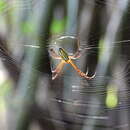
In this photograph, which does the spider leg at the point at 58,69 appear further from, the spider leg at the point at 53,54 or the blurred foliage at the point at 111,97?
the blurred foliage at the point at 111,97

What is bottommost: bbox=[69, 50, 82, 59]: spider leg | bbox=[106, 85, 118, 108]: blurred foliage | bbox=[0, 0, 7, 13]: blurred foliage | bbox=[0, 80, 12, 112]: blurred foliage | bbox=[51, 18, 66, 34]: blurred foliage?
bbox=[106, 85, 118, 108]: blurred foliage

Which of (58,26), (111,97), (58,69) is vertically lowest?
(111,97)

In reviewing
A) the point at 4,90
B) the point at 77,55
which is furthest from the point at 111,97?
the point at 4,90

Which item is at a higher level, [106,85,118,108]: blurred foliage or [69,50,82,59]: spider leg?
[69,50,82,59]: spider leg

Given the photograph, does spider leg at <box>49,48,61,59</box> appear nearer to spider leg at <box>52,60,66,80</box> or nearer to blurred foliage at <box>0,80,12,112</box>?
spider leg at <box>52,60,66,80</box>

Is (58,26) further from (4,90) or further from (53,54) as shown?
(4,90)

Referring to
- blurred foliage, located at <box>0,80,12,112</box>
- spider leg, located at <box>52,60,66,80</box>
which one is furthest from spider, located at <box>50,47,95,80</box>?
blurred foliage, located at <box>0,80,12,112</box>

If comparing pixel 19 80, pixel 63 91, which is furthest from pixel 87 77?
pixel 19 80

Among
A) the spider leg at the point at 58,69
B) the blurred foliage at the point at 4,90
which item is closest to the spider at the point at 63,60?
the spider leg at the point at 58,69

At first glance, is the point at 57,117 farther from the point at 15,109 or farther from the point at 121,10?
the point at 121,10

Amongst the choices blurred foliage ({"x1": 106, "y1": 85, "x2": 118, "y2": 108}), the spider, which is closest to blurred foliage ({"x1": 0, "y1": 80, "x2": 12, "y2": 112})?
the spider

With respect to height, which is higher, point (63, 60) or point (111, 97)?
point (63, 60)
